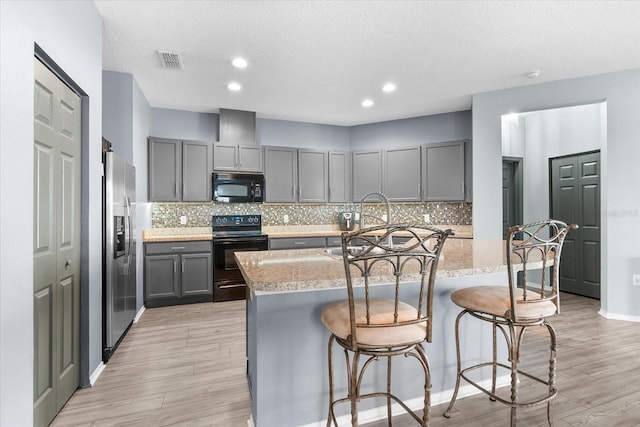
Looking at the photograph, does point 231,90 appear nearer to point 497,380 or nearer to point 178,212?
point 178,212

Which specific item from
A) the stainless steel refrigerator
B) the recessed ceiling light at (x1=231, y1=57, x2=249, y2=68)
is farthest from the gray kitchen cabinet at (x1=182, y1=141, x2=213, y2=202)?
the recessed ceiling light at (x1=231, y1=57, x2=249, y2=68)

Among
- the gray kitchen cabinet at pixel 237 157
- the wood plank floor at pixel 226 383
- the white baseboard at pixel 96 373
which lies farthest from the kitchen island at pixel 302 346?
the gray kitchen cabinet at pixel 237 157

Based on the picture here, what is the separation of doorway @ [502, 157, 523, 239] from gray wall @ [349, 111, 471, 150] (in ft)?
2.76

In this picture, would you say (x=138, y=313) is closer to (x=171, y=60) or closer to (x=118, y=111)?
(x=118, y=111)

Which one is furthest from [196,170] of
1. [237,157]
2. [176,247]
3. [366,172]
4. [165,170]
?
[366,172]

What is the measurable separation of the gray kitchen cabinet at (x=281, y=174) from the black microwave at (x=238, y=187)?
15cm

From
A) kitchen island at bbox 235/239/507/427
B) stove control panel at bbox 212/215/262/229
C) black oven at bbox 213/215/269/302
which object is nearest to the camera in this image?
kitchen island at bbox 235/239/507/427

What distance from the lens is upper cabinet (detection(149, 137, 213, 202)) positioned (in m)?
4.42

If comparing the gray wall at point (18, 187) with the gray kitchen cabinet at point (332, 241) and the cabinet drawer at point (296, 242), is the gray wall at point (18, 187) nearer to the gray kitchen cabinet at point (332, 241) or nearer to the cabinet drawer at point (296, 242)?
the cabinet drawer at point (296, 242)

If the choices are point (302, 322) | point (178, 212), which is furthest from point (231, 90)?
point (302, 322)

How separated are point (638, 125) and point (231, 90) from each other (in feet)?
14.8

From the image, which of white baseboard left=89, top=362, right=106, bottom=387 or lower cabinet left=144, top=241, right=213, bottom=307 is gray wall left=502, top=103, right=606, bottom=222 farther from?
white baseboard left=89, top=362, right=106, bottom=387

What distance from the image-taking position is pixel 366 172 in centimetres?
541

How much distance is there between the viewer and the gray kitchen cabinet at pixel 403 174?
508 cm
